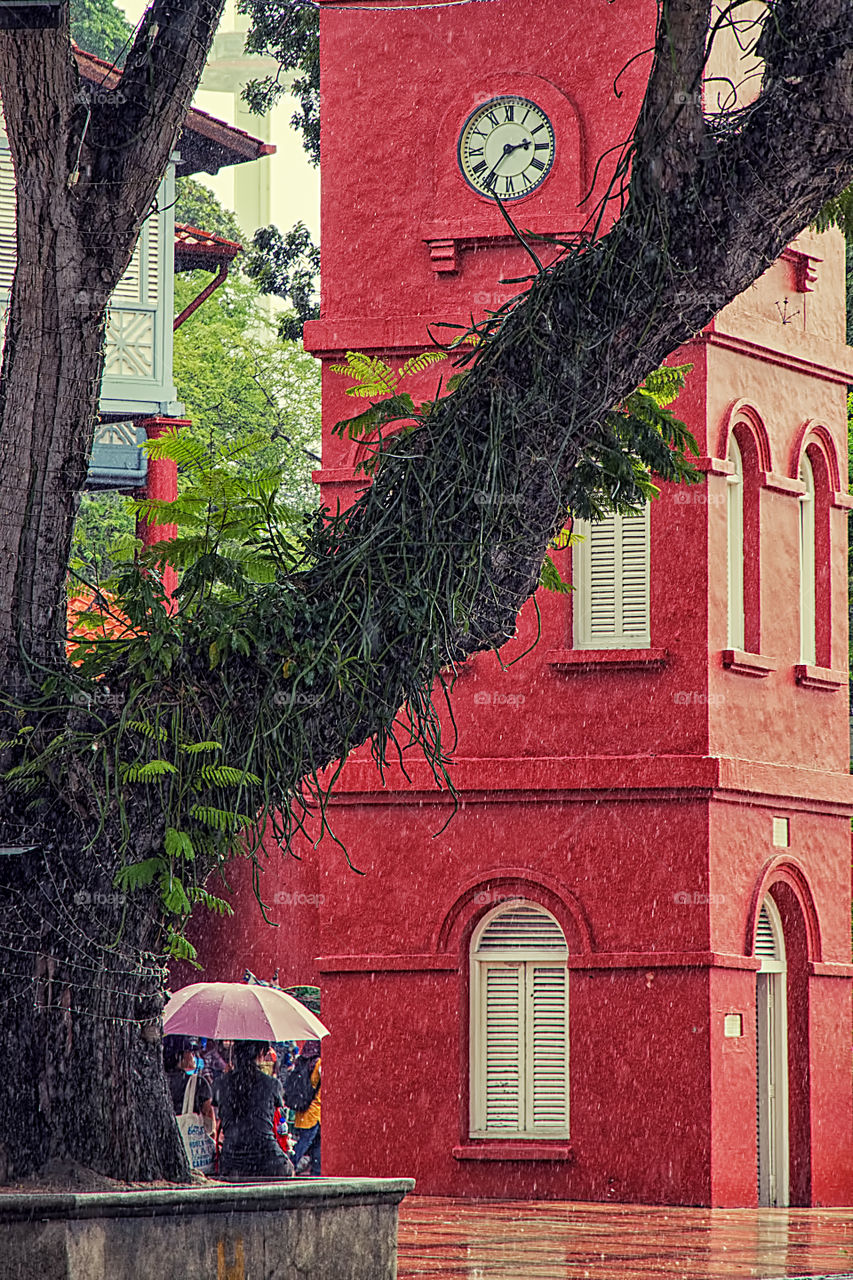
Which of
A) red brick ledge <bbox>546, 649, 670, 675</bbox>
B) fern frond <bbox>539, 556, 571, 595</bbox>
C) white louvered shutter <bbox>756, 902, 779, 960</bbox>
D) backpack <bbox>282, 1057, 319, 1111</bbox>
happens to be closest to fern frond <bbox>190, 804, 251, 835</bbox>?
fern frond <bbox>539, 556, 571, 595</bbox>

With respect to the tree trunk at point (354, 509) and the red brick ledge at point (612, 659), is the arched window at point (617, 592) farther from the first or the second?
the tree trunk at point (354, 509)

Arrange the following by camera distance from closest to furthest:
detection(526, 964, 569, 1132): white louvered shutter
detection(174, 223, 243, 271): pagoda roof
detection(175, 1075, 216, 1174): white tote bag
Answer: detection(175, 1075, 216, 1174): white tote bag → detection(526, 964, 569, 1132): white louvered shutter → detection(174, 223, 243, 271): pagoda roof

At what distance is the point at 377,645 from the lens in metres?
8.60

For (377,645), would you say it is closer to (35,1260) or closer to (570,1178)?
(35,1260)

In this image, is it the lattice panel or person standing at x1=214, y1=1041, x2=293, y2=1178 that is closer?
person standing at x1=214, y1=1041, x2=293, y2=1178

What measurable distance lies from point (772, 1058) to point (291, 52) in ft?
46.2

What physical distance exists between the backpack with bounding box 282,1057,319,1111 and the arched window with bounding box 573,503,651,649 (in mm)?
5505

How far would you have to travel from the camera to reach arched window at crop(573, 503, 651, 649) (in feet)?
60.3

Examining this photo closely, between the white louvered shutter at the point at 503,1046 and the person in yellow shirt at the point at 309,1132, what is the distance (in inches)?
93.6

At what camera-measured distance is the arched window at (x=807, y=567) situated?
64.6 ft

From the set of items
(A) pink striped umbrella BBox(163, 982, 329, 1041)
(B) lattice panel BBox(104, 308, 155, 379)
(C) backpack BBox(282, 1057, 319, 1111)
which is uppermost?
(B) lattice panel BBox(104, 308, 155, 379)

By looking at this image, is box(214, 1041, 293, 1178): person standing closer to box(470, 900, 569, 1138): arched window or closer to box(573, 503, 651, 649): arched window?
box(470, 900, 569, 1138): arched window

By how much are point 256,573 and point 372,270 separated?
420 inches

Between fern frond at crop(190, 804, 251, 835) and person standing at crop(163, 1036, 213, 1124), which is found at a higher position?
fern frond at crop(190, 804, 251, 835)
